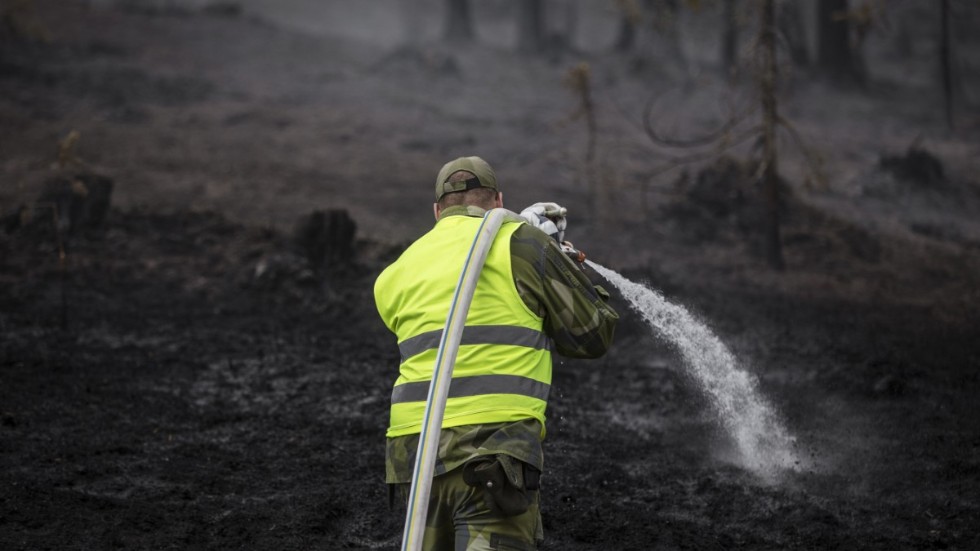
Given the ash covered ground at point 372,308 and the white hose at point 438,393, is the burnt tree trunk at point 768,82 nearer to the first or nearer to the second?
the ash covered ground at point 372,308

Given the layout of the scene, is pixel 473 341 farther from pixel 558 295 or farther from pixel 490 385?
pixel 558 295

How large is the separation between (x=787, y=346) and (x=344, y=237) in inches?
188

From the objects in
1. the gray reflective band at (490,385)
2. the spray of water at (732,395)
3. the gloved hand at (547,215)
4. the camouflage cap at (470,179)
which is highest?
the camouflage cap at (470,179)

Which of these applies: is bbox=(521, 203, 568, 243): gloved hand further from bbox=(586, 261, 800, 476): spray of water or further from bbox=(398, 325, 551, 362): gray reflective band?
bbox=(586, 261, 800, 476): spray of water

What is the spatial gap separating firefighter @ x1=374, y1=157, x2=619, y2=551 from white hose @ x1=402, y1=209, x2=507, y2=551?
0.12m

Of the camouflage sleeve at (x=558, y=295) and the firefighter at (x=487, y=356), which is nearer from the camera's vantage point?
the firefighter at (x=487, y=356)

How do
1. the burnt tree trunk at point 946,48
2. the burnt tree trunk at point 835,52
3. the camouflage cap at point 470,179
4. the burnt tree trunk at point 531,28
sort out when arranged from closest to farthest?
1. the camouflage cap at point 470,179
2. the burnt tree trunk at point 946,48
3. the burnt tree trunk at point 835,52
4. the burnt tree trunk at point 531,28

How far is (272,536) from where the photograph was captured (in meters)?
5.43

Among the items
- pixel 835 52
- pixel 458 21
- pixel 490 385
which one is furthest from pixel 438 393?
pixel 458 21

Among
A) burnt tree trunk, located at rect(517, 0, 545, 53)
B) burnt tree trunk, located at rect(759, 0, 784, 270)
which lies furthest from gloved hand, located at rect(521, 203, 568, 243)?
burnt tree trunk, located at rect(517, 0, 545, 53)

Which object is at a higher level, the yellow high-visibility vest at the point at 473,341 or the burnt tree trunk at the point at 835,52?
the burnt tree trunk at the point at 835,52

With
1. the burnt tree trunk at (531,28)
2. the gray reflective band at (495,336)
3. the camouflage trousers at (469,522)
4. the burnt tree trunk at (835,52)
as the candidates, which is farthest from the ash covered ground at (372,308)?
the burnt tree trunk at (531,28)

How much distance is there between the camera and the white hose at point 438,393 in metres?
3.33

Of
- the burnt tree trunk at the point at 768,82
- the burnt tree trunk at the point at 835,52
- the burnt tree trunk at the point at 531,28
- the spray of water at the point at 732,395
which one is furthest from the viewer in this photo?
the burnt tree trunk at the point at 531,28
